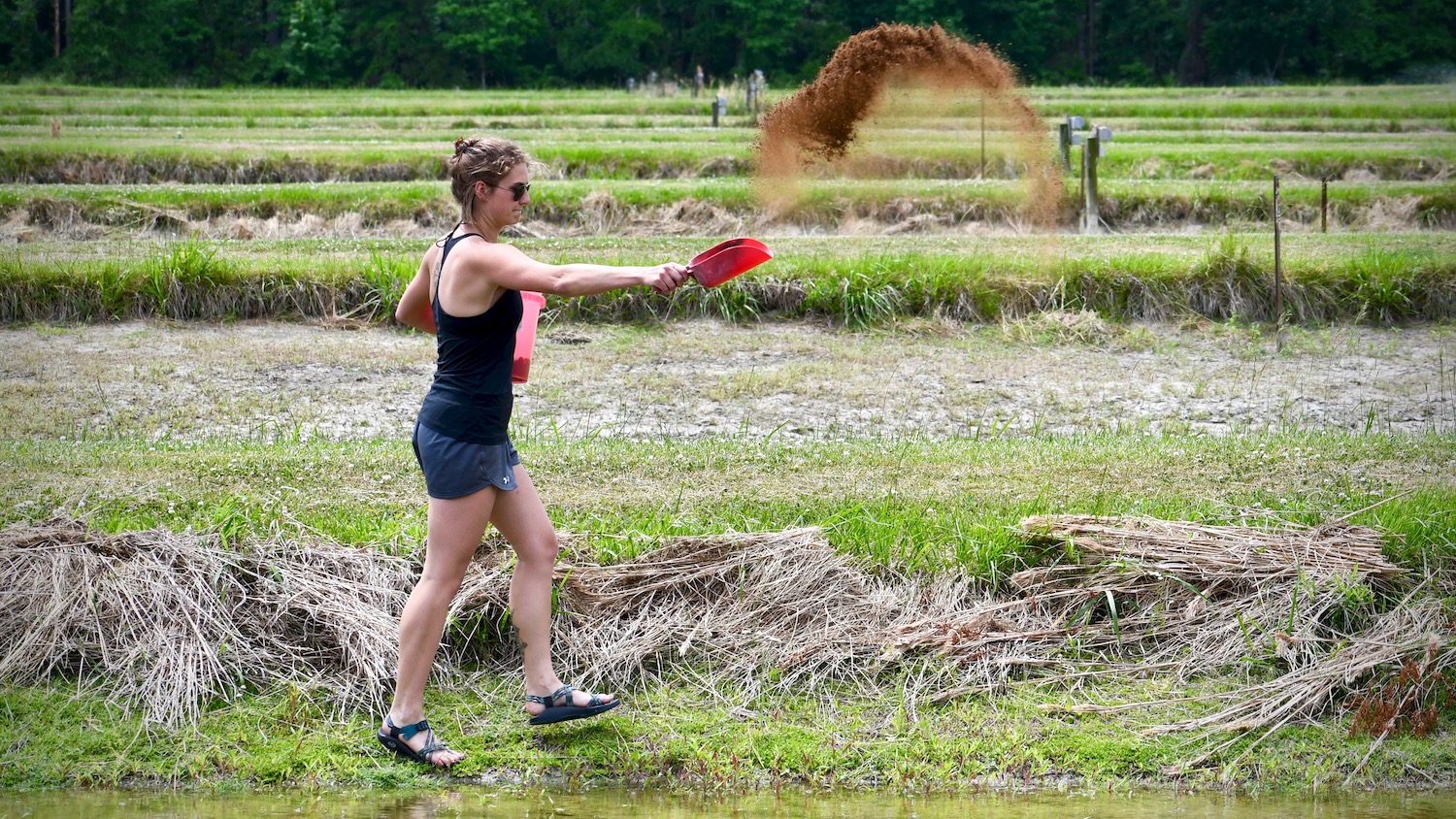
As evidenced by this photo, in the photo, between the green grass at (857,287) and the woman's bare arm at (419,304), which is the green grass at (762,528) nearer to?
the woman's bare arm at (419,304)

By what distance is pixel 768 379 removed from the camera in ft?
34.6

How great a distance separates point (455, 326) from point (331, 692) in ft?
5.71

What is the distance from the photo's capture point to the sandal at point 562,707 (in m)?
4.74

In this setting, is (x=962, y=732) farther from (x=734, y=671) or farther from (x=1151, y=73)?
(x=1151, y=73)

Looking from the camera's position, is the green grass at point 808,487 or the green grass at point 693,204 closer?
the green grass at point 808,487

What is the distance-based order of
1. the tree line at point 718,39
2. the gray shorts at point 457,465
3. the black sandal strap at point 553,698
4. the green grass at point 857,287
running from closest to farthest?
the gray shorts at point 457,465, the black sandal strap at point 553,698, the green grass at point 857,287, the tree line at point 718,39

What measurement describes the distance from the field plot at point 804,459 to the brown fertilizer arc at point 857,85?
0.71 meters

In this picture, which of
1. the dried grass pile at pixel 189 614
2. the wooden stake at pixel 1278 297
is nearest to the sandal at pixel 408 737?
the dried grass pile at pixel 189 614

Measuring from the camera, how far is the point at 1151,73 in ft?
161

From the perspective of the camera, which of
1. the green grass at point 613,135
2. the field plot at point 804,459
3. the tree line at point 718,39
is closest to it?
the field plot at point 804,459

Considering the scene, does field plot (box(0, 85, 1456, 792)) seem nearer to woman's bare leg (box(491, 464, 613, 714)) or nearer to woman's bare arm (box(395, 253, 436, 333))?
woman's bare leg (box(491, 464, 613, 714))

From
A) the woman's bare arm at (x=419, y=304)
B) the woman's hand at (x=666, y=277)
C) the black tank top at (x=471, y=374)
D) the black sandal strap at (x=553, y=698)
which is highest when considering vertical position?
the woman's hand at (x=666, y=277)

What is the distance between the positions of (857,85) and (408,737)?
3.84m

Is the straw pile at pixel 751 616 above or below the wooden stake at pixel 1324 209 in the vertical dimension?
below
